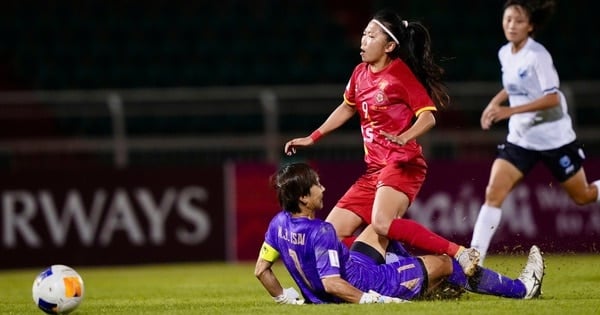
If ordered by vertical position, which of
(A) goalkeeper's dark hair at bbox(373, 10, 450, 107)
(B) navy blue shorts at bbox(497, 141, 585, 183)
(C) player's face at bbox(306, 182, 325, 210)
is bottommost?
(B) navy blue shorts at bbox(497, 141, 585, 183)

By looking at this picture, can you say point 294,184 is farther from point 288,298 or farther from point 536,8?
point 536,8

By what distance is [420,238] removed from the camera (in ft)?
25.1

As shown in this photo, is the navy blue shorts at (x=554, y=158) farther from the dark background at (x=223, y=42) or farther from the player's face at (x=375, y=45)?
the dark background at (x=223, y=42)

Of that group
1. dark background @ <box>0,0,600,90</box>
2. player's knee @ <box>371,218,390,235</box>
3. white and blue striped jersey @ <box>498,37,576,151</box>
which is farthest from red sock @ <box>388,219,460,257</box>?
dark background @ <box>0,0,600,90</box>

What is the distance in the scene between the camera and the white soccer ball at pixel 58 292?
7348mm

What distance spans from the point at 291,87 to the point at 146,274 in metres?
4.87

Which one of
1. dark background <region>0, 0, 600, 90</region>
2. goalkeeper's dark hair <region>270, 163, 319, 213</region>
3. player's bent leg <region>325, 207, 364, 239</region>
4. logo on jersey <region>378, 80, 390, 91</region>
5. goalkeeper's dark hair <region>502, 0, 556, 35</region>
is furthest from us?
dark background <region>0, 0, 600, 90</region>

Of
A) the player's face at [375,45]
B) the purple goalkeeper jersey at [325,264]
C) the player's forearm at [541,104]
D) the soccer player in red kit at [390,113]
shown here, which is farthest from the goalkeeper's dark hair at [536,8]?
the purple goalkeeper jersey at [325,264]

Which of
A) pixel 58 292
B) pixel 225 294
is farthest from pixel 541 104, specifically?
pixel 58 292

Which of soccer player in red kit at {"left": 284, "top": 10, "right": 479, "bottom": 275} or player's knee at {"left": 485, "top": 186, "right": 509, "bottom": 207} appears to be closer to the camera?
soccer player in red kit at {"left": 284, "top": 10, "right": 479, "bottom": 275}

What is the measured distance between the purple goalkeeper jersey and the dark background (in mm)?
9686

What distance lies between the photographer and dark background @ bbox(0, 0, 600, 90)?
57.2ft

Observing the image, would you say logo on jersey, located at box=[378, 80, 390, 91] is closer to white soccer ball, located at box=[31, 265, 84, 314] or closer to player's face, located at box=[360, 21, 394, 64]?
player's face, located at box=[360, 21, 394, 64]

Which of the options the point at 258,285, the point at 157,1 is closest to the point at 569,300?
the point at 258,285
